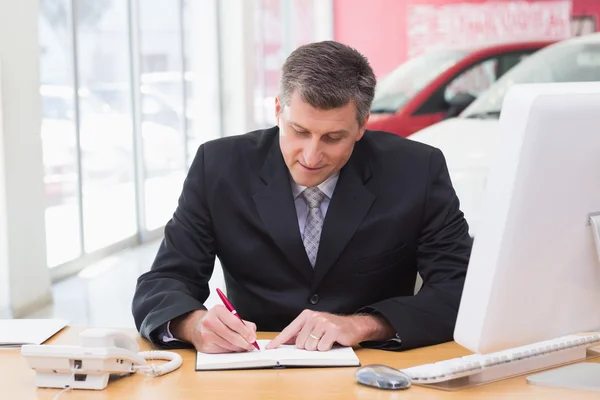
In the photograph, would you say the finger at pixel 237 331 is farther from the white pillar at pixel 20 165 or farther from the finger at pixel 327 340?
the white pillar at pixel 20 165

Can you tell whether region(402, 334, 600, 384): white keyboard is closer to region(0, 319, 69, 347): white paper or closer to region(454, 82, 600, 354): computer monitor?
region(454, 82, 600, 354): computer monitor

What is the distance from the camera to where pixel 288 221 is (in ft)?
6.73

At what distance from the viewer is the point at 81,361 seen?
1513mm

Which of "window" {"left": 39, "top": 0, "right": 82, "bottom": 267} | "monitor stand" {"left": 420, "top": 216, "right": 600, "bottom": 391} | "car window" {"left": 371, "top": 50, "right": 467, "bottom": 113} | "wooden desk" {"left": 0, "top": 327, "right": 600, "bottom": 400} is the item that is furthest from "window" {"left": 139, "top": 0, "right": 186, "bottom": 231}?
"monitor stand" {"left": 420, "top": 216, "right": 600, "bottom": 391}

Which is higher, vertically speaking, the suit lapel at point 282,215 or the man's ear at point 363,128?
the man's ear at point 363,128

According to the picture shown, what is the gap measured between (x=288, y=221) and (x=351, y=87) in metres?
0.34

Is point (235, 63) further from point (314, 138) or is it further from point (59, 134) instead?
point (314, 138)

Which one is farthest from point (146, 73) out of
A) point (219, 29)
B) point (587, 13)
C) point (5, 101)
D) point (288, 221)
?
point (288, 221)

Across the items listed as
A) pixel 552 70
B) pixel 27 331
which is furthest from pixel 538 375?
pixel 552 70

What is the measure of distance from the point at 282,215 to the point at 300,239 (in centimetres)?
7

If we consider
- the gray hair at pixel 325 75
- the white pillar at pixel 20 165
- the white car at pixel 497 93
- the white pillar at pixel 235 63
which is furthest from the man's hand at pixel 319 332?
the white pillar at pixel 235 63

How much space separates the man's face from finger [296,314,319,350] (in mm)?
398

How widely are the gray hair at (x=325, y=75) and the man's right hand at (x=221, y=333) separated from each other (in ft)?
1.67

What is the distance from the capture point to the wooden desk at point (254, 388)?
4.84ft
